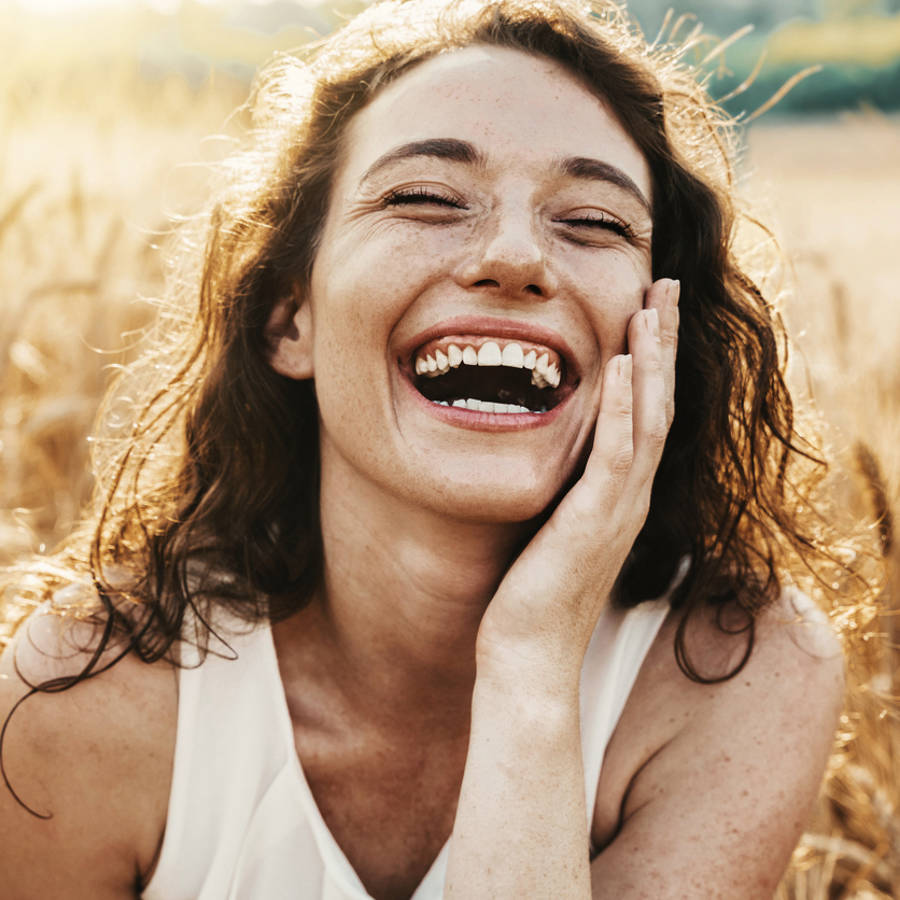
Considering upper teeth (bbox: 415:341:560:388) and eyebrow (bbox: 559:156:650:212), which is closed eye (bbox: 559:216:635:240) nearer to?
eyebrow (bbox: 559:156:650:212)

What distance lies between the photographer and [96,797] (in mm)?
2051

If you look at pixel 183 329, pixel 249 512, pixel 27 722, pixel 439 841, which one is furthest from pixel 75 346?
pixel 439 841

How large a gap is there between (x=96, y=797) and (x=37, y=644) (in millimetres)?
325

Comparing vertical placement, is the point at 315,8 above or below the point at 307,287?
above

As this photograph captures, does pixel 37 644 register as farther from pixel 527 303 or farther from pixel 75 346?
pixel 75 346

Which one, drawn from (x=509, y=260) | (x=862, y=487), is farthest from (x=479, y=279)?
(x=862, y=487)

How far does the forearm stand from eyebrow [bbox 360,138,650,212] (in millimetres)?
976

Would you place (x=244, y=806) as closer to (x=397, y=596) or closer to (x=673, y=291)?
(x=397, y=596)

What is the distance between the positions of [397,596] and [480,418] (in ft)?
1.68

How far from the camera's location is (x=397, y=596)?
2.19 meters

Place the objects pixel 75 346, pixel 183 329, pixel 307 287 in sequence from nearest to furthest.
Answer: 1. pixel 307 287
2. pixel 183 329
3. pixel 75 346

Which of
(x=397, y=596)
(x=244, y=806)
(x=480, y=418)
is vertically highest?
(x=480, y=418)

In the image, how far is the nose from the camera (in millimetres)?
1826

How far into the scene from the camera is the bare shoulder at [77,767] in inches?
79.7
